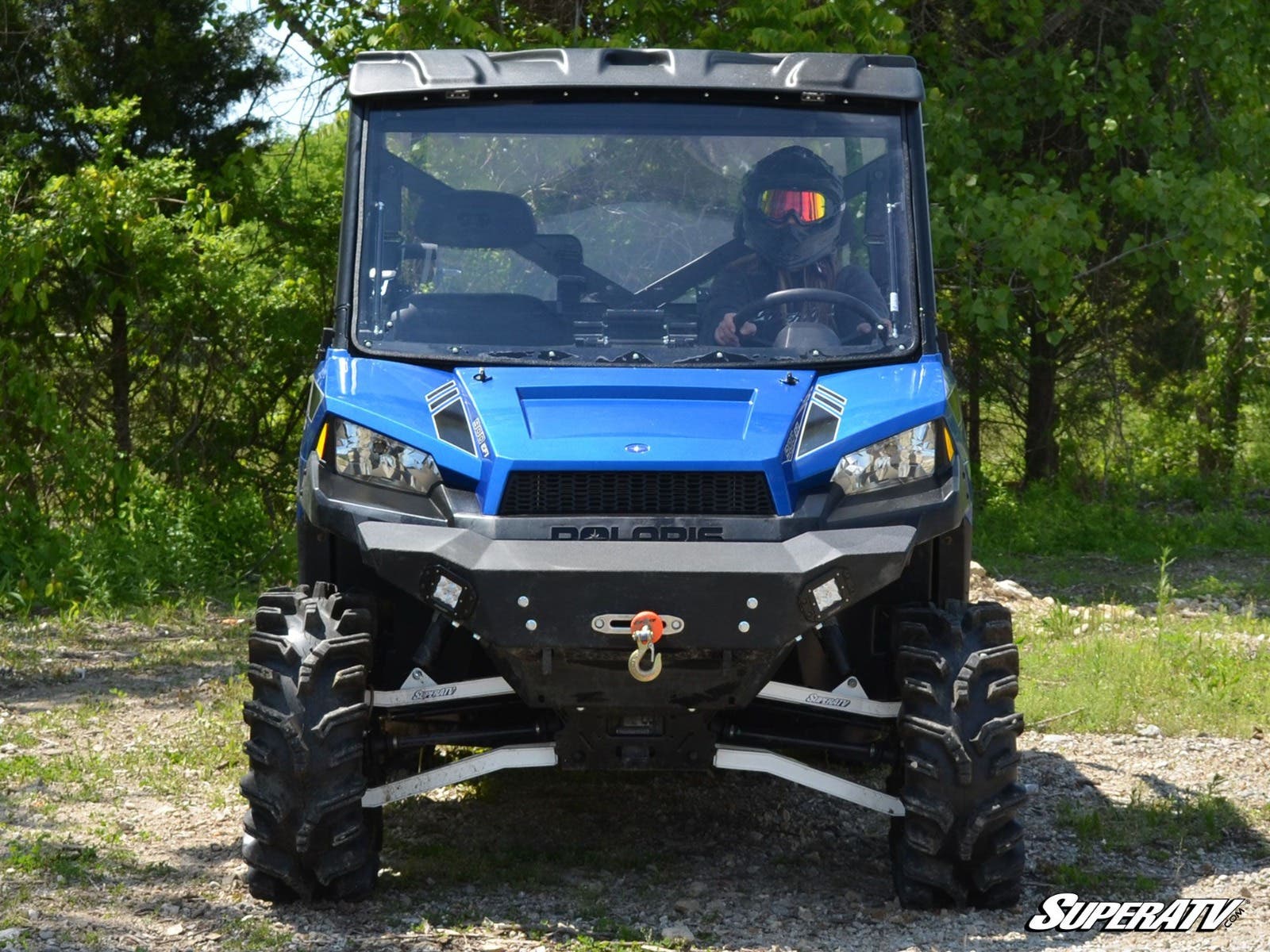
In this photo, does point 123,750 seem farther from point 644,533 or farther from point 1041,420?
point 1041,420

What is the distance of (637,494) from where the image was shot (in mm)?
4566

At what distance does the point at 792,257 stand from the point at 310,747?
2.13 meters

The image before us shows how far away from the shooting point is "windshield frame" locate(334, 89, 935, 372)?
5.08 m

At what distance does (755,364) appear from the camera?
16.6 feet

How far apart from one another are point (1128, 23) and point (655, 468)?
10.4 metres

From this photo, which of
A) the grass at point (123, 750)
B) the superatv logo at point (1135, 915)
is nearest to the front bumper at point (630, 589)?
the superatv logo at point (1135, 915)

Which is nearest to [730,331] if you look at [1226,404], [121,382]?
[121,382]

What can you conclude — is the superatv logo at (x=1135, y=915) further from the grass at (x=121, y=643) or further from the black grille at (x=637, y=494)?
the grass at (x=121, y=643)

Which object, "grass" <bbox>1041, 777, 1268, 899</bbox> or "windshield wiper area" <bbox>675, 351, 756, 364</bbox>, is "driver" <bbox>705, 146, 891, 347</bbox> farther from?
"grass" <bbox>1041, 777, 1268, 899</bbox>

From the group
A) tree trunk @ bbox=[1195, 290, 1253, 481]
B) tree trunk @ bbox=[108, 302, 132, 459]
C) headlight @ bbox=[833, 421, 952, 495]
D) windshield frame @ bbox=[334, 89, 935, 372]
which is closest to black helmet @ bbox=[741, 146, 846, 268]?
windshield frame @ bbox=[334, 89, 935, 372]

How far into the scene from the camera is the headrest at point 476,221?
17.7 feet

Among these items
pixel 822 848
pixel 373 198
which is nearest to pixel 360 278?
pixel 373 198

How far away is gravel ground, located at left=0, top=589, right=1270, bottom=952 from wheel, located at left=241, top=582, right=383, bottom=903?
0.59 feet

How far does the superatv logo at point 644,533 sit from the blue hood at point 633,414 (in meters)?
0.16
